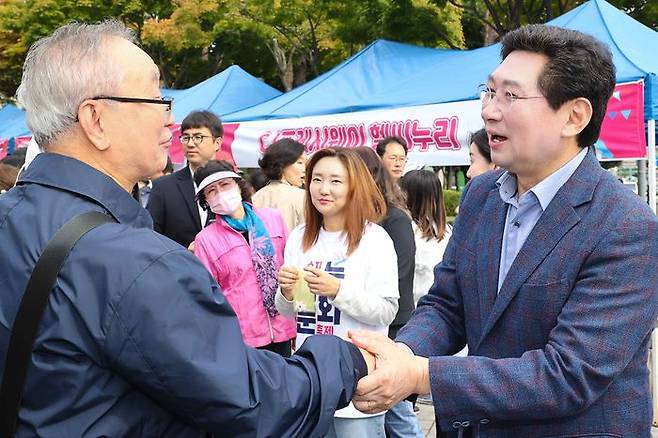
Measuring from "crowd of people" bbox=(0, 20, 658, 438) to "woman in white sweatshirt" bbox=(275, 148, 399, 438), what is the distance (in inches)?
39.9

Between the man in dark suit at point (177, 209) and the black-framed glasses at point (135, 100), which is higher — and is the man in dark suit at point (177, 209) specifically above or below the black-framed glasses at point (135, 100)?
below

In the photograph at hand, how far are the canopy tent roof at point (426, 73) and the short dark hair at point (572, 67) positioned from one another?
443 cm

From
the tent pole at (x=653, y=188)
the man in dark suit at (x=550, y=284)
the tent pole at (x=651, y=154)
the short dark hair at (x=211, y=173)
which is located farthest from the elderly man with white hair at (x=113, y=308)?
the tent pole at (x=651, y=154)

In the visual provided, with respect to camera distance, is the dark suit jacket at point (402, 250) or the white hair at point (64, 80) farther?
the dark suit jacket at point (402, 250)

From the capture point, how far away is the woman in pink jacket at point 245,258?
12.8 feet

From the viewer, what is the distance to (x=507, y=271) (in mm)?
1899

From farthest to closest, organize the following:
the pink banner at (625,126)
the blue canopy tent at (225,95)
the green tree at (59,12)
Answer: the green tree at (59,12) → the blue canopy tent at (225,95) → the pink banner at (625,126)

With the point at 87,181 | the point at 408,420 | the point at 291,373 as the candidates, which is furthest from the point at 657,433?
the point at 87,181

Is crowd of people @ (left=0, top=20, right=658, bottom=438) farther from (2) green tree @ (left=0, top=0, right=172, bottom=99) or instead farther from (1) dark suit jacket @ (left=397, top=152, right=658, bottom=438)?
(2) green tree @ (left=0, top=0, right=172, bottom=99)

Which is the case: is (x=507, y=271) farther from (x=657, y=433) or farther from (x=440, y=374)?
(x=657, y=433)

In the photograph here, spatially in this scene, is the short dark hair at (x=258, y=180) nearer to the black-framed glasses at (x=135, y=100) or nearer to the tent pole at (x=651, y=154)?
the tent pole at (x=651, y=154)

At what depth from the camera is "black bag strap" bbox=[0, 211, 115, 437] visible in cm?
135

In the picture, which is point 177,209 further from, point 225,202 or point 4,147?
point 4,147

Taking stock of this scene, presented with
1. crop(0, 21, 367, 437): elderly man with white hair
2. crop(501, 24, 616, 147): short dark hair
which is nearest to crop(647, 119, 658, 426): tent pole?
crop(501, 24, 616, 147): short dark hair
